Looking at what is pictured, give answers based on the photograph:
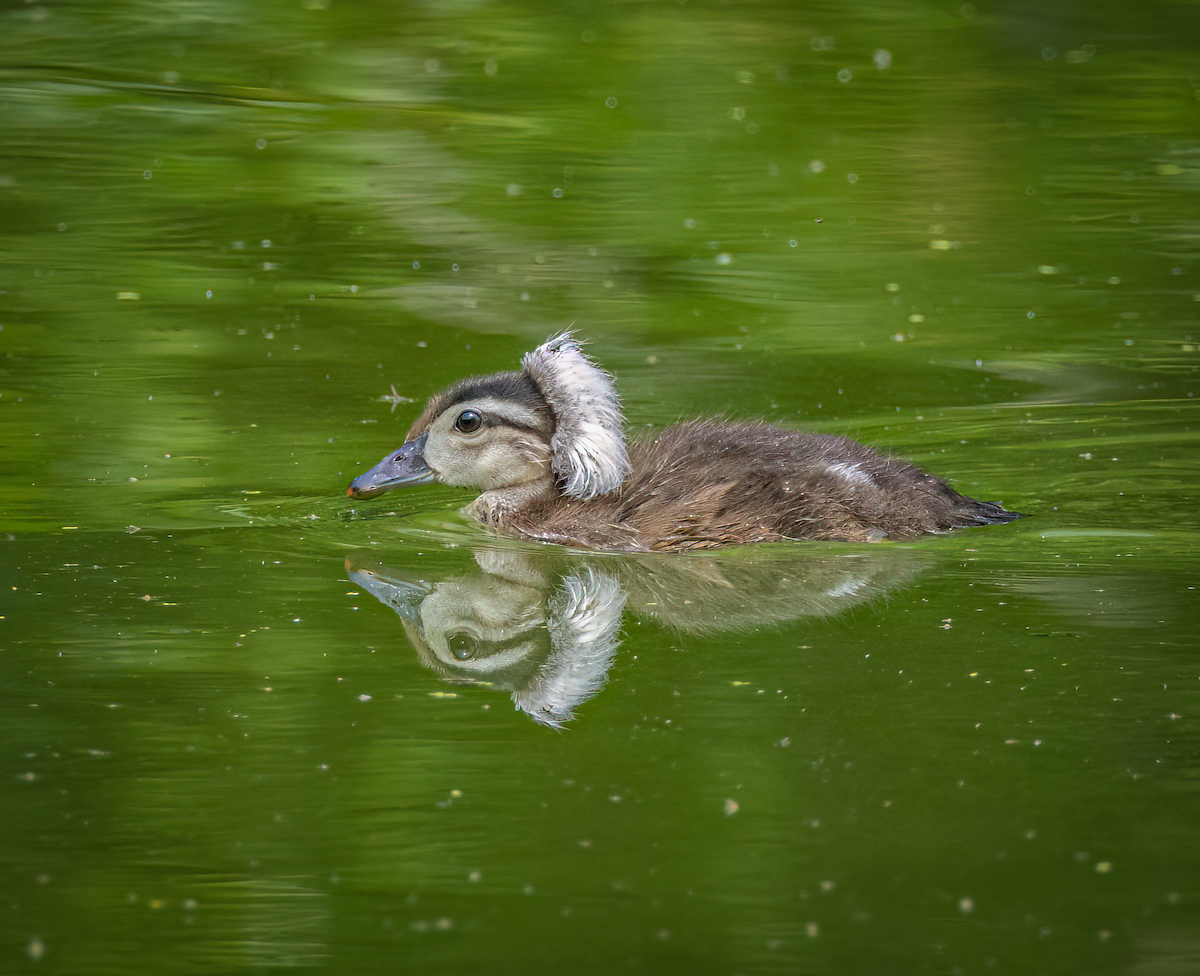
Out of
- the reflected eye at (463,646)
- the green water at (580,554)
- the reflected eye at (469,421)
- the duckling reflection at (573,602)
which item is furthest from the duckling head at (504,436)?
the reflected eye at (463,646)

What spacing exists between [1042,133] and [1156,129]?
97 cm

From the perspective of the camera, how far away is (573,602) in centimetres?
575

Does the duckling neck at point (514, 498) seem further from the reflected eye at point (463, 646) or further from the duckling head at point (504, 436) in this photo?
the reflected eye at point (463, 646)

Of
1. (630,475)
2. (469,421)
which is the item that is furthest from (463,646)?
(469,421)

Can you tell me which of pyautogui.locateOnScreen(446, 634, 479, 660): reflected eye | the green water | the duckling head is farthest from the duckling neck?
pyautogui.locateOnScreen(446, 634, 479, 660): reflected eye

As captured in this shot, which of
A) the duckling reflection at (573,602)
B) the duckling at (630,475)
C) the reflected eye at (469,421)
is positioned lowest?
the duckling reflection at (573,602)

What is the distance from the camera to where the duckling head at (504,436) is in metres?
6.54

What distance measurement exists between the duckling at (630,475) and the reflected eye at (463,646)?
41.5 inches

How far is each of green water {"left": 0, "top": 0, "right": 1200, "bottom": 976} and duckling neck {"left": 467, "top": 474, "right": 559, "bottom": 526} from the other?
0.13 metres

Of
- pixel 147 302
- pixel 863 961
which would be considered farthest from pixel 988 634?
pixel 147 302

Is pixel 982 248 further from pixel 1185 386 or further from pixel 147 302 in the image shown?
pixel 147 302

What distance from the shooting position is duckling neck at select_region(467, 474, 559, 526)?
6.59 m

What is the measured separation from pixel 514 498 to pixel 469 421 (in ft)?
1.13

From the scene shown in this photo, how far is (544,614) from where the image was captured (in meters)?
5.64
